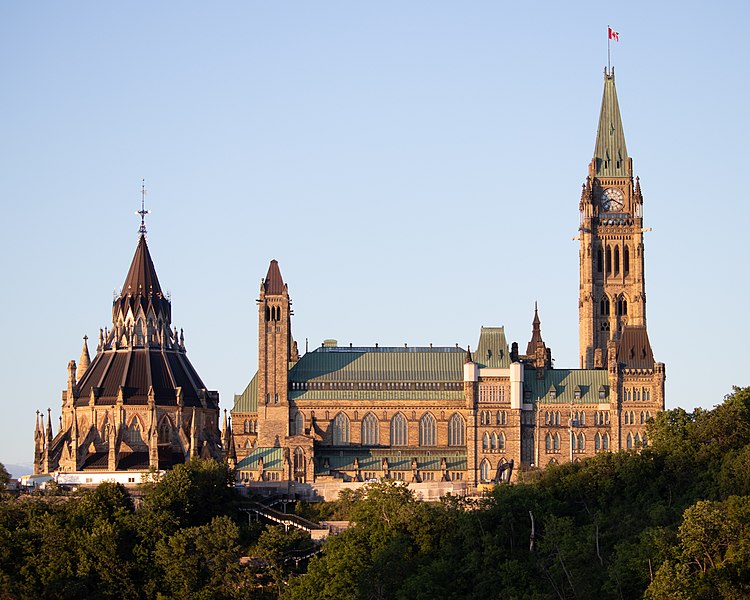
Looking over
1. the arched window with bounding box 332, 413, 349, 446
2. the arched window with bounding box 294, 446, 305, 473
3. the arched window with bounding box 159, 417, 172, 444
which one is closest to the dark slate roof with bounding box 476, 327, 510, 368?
the arched window with bounding box 332, 413, 349, 446

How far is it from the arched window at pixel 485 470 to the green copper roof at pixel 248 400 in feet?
68.1

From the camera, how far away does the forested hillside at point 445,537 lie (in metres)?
136

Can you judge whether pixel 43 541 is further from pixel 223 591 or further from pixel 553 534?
pixel 553 534

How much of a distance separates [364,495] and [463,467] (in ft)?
76.0

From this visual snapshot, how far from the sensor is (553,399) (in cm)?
19650

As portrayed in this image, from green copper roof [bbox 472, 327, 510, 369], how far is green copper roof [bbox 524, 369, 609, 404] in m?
3.01

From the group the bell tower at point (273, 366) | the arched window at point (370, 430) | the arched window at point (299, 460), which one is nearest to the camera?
the arched window at point (299, 460)

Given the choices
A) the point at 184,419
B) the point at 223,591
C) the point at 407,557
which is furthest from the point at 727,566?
the point at 184,419

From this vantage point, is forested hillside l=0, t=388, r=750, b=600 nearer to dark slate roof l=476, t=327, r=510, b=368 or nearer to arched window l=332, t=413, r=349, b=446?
arched window l=332, t=413, r=349, b=446

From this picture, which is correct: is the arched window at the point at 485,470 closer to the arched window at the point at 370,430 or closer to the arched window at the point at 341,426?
the arched window at the point at 370,430

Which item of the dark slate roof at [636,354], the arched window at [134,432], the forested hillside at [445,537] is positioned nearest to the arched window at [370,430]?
the arched window at [134,432]

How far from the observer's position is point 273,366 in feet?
644

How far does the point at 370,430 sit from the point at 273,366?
413 inches

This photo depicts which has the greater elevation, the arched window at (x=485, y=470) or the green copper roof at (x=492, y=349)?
the green copper roof at (x=492, y=349)
